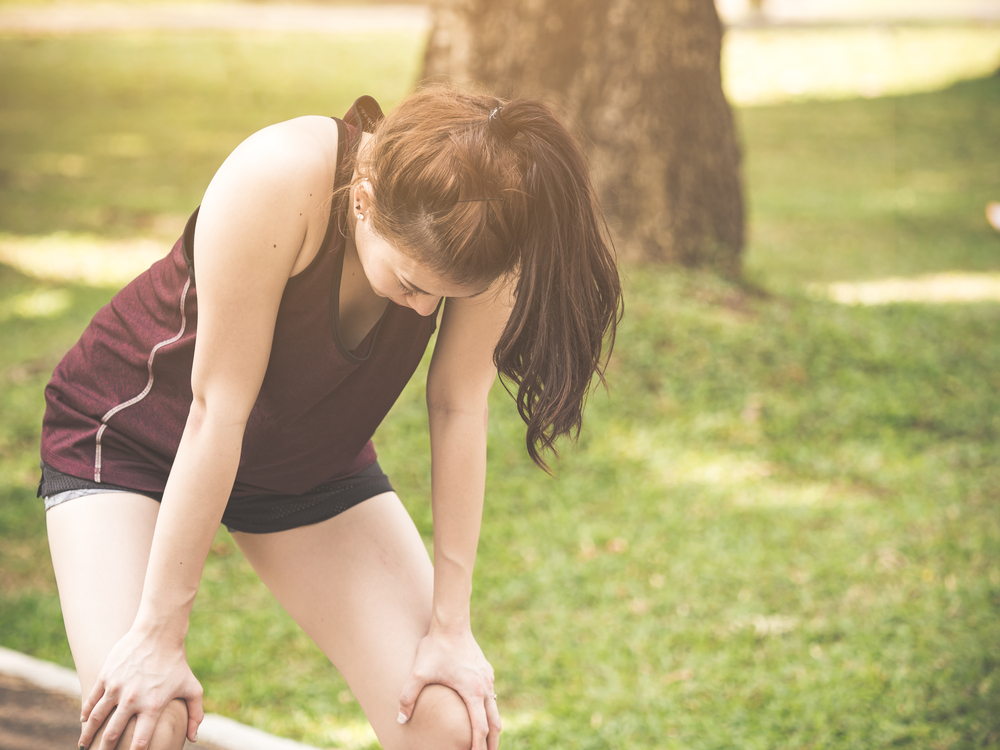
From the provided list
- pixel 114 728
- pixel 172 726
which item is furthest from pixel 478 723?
pixel 114 728

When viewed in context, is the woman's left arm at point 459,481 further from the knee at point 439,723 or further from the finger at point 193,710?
the finger at point 193,710

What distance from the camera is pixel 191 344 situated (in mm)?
1860

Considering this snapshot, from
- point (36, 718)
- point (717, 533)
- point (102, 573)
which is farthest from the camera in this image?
point (717, 533)

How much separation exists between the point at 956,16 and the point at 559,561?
18365 mm

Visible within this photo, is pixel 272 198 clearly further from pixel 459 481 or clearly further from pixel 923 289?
pixel 923 289

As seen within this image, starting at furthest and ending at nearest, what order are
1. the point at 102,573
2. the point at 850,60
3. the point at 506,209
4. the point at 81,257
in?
the point at 850,60 → the point at 81,257 → the point at 102,573 → the point at 506,209

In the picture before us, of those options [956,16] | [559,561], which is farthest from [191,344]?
[956,16]

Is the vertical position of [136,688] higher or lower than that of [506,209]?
lower

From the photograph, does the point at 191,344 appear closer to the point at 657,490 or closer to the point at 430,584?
the point at 430,584

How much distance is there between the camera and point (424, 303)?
176 cm

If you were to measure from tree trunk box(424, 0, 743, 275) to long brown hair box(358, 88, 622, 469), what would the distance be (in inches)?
168

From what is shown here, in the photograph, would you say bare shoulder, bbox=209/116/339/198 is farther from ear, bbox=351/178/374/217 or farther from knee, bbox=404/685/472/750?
knee, bbox=404/685/472/750

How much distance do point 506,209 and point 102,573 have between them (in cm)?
106

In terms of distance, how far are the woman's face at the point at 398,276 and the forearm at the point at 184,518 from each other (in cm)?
38
